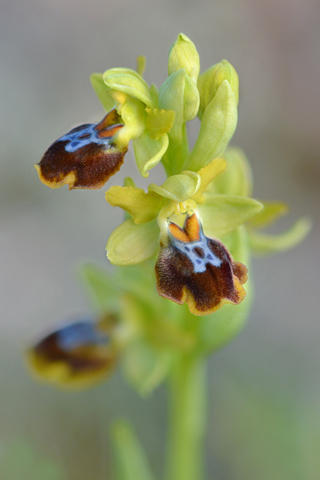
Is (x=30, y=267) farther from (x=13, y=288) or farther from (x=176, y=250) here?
(x=176, y=250)

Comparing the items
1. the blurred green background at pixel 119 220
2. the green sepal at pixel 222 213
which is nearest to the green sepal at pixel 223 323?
the green sepal at pixel 222 213

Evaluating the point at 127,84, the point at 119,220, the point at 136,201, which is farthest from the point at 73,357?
the point at 119,220

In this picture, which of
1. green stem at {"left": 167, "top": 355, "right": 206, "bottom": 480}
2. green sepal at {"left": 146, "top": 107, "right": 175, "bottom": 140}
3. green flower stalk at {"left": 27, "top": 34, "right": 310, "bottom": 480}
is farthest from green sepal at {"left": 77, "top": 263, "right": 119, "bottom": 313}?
green sepal at {"left": 146, "top": 107, "right": 175, "bottom": 140}

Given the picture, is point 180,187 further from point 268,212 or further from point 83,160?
point 268,212

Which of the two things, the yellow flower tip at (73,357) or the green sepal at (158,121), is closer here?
the green sepal at (158,121)

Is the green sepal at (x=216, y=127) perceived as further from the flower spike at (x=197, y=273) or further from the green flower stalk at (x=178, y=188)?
the flower spike at (x=197, y=273)

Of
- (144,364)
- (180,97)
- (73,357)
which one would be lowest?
(144,364)

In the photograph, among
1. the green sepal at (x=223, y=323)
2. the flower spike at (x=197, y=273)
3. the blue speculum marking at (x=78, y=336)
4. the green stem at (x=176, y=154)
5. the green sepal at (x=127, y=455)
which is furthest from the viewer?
the blue speculum marking at (x=78, y=336)
